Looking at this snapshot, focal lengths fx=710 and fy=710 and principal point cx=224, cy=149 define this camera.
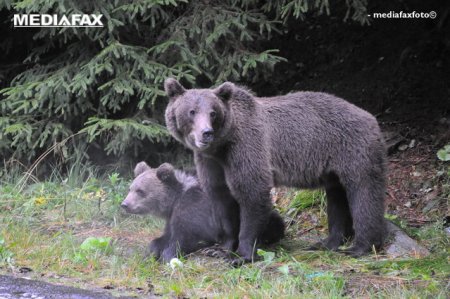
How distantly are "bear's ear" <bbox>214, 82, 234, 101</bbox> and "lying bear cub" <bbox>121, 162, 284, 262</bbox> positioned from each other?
3.61ft

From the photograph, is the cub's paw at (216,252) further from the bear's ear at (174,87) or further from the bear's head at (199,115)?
the bear's ear at (174,87)

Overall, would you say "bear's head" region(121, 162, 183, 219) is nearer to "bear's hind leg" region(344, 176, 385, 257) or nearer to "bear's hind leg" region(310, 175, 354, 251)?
"bear's hind leg" region(310, 175, 354, 251)

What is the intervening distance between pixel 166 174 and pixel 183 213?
55 cm

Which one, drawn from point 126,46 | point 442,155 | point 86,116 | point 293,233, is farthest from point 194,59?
point 442,155

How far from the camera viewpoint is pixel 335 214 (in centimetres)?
766

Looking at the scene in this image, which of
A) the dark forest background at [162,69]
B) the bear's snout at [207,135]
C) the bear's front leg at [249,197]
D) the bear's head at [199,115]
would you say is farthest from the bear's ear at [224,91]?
the dark forest background at [162,69]

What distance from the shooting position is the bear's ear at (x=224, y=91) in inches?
273

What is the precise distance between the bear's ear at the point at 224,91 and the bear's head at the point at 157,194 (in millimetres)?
1181

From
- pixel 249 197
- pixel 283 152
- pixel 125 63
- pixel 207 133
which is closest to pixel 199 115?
pixel 207 133

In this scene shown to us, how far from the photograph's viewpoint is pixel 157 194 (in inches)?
303

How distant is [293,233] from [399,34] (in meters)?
4.06

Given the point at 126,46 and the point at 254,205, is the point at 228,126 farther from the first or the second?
the point at 126,46

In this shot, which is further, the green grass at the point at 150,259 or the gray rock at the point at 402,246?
the gray rock at the point at 402,246

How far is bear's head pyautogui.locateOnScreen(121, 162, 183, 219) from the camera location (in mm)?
7652
